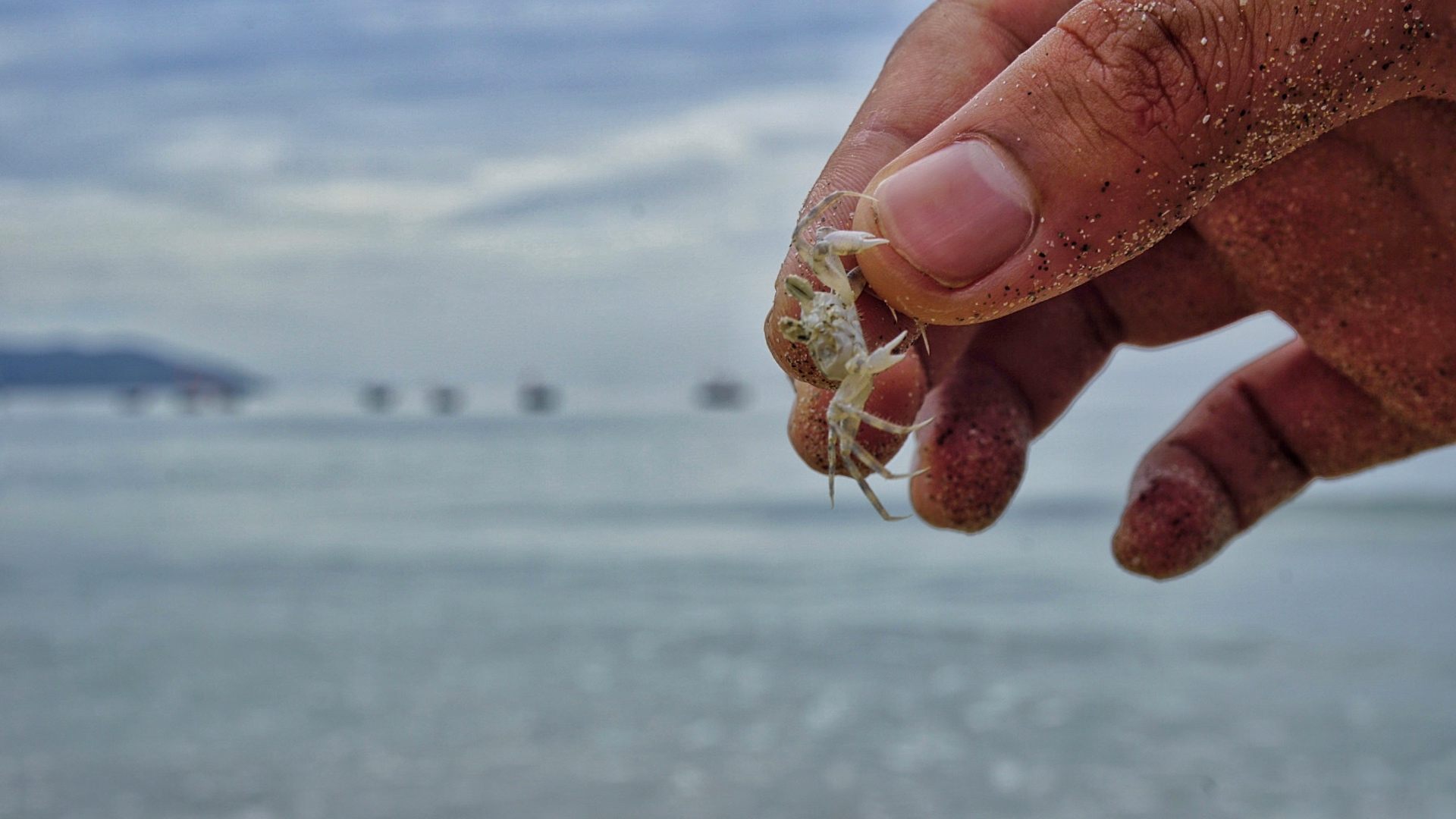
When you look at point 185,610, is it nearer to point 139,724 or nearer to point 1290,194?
point 139,724

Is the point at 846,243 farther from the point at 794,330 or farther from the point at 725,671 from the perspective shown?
the point at 725,671

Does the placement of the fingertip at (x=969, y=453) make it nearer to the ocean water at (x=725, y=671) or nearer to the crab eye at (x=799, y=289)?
the crab eye at (x=799, y=289)

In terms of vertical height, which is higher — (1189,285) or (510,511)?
(1189,285)

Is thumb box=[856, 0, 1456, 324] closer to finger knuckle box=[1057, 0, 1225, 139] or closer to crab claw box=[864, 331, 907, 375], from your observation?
finger knuckle box=[1057, 0, 1225, 139]

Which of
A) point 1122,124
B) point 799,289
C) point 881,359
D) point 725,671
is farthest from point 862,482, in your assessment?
point 725,671

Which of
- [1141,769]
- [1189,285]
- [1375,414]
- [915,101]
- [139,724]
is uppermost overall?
[915,101]

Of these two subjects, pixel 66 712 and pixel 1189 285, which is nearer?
pixel 1189 285

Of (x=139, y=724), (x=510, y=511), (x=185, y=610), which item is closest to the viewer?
(x=139, y=724)

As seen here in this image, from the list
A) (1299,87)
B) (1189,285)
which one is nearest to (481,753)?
(1189,285)

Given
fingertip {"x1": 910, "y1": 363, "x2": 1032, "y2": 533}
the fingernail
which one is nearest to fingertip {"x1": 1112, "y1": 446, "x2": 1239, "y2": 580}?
fingertip {"x1": 910, "y1": 363, "x2": 1032, "y2": 533}
